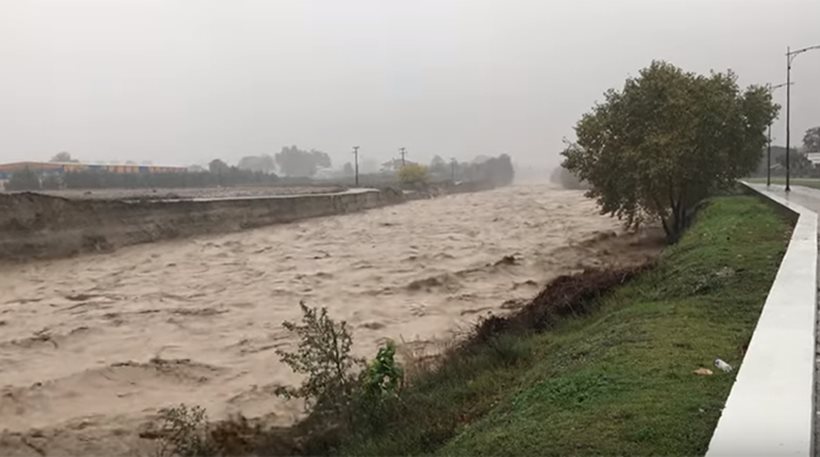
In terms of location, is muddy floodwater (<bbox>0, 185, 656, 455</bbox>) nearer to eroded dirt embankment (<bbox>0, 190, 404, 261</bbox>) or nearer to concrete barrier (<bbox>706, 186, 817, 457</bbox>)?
eroded dirt embankment (<bbox>0, 190, 404, 261</bbox>)

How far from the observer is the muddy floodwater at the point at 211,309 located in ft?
35.7

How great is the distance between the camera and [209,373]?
1230cm

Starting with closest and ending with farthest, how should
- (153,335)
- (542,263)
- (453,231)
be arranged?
(153,335), (542,263), (453,231)

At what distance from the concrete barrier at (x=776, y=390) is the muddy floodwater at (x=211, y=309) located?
6.07 meters

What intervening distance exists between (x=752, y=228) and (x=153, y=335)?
1404cm

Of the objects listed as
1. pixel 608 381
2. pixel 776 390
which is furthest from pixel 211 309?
pixel 776 390

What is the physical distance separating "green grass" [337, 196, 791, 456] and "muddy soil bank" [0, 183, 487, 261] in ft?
87.7

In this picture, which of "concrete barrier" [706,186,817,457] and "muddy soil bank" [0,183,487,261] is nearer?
"concrete barrier" [706,186,817,457]

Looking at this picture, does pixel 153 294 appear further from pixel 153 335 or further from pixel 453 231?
pixel 453 231

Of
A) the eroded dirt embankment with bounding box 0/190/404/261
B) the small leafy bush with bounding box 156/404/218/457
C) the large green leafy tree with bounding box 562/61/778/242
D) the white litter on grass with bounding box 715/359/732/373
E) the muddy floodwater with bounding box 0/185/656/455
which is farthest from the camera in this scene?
the eroded dirt embankment with bounding box 0/190/404/261

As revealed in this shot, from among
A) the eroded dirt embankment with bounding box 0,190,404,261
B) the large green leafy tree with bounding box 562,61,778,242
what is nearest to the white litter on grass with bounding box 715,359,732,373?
the large green leafy tree with bounding box 562,61,778,242

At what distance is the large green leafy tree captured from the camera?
24.3 metres

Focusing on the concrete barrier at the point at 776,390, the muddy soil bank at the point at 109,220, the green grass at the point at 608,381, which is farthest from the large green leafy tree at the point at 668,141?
the muddy soil bank at the point at 109,220

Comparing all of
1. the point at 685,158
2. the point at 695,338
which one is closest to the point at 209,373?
the point at 695,338
